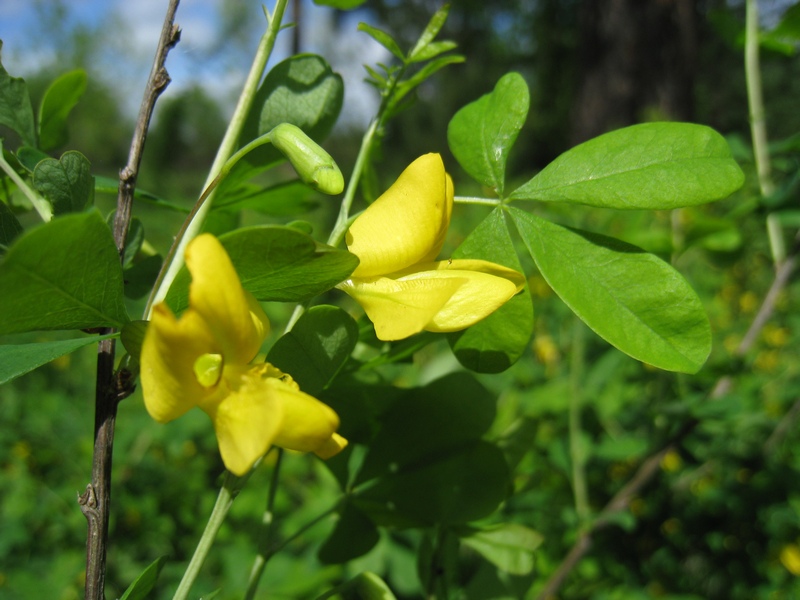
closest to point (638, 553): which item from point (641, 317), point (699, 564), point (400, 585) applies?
point (699, 564)

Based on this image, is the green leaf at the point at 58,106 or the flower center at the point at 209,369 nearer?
the flower center at the point at 209,369

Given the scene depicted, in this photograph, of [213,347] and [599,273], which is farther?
[599,273]

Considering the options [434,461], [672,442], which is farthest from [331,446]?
[672,442]

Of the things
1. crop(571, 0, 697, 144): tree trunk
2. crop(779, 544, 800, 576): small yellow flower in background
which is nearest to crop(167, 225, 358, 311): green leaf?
crop(779, 544, 800, 576): small yellow flower in background

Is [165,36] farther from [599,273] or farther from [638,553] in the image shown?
[638,553]

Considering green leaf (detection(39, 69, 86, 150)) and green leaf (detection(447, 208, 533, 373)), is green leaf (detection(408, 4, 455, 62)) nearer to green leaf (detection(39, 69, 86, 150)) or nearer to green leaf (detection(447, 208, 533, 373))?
green leaf (detection(447, 208, 533, 373))

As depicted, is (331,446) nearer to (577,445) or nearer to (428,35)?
(428,35)

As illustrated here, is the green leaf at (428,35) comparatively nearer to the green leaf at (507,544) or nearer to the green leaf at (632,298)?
the green leaf at (632,298)

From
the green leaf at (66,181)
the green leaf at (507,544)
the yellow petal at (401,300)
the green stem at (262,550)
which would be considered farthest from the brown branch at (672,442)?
the green leaf at (66,181)
